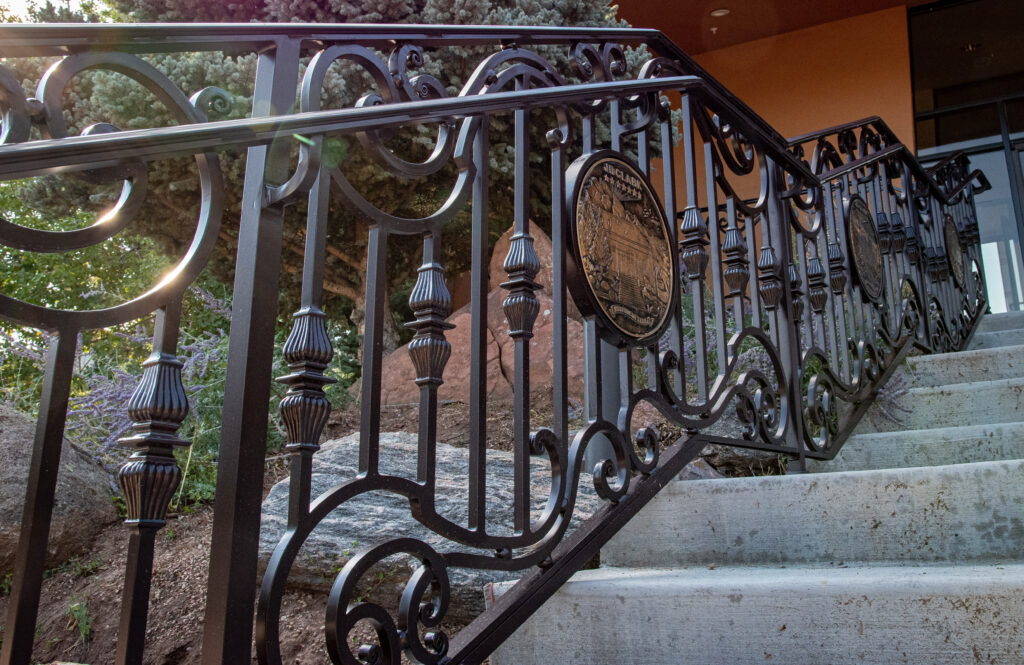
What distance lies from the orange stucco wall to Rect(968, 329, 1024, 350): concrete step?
4.03m

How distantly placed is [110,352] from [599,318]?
4.64m

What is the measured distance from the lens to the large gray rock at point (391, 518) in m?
2.35

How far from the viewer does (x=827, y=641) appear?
1.55m

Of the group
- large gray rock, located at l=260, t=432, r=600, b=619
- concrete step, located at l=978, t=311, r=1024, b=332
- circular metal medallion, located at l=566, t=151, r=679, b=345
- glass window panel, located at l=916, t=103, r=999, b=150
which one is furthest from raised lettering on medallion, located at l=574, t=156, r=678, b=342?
glass window panel, located at l=916, t=103, r=999, b=150

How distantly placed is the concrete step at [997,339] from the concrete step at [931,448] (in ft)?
8.72

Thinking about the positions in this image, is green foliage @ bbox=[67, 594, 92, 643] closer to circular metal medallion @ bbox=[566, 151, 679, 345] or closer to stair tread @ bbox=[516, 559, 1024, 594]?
stair tread @ bbox=[516, 559, 1024, 594]

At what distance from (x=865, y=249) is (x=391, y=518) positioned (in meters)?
2.46

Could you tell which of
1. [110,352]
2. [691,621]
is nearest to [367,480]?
[691,621]

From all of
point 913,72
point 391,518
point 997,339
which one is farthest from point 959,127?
point 391,518

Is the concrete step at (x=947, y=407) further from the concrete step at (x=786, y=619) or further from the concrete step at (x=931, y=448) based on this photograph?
the concrete step at (x=786, y=619)

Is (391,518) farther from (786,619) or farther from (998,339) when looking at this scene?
(998,339)

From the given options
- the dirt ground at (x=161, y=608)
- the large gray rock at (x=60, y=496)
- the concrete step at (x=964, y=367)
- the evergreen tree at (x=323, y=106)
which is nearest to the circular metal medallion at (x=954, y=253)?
the concrete step at (x=964, y=367)

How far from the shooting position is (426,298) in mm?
1519

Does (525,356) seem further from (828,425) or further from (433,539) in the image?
(828,425)
